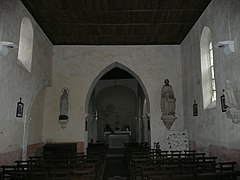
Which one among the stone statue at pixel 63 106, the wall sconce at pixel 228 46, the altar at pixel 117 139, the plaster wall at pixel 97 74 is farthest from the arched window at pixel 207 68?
the altar at pixel 117 139

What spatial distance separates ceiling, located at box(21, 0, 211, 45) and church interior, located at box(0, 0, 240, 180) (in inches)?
1.6

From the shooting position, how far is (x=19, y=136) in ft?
27.4

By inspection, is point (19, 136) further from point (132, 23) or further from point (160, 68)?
point (160, 68)

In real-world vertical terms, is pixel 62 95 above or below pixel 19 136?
above

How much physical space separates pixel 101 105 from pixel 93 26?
15757 mm

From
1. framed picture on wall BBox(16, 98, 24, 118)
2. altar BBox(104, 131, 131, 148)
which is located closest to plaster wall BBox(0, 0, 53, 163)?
framed picture on wall BBox(16, 98, 24, 118)

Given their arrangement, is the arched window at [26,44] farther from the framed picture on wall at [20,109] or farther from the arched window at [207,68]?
the arched window at [207,68]

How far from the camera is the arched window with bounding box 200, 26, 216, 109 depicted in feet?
29.6

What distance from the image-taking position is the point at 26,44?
9258 millimetres

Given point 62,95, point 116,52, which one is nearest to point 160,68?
point 116,52

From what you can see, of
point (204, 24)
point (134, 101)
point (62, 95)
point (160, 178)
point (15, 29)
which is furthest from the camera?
point (134, 101)

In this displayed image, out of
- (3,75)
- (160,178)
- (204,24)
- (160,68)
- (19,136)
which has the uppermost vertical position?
(204,24)

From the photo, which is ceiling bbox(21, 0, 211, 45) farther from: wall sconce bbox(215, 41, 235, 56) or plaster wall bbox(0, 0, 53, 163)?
wall sconce bbox(215, 41, 235, 56)

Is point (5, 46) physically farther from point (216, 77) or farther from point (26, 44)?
point (216, 77)
